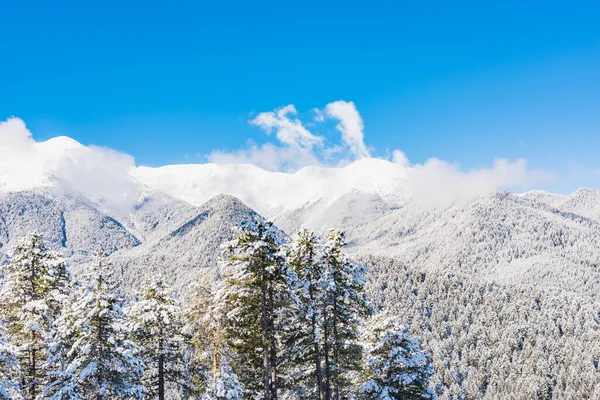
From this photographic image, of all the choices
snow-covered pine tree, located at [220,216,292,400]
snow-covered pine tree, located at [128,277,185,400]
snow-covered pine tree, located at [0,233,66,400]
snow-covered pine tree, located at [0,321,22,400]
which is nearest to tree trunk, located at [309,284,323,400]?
snow-covered pine tree, located at [220,216,292,400]

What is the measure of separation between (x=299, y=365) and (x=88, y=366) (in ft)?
41.0

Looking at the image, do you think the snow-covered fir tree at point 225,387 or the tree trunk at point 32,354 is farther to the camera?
the tree trunk at point 32,354

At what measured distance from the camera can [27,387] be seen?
2645 cm

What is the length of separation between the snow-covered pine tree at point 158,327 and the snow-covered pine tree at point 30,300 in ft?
17.0

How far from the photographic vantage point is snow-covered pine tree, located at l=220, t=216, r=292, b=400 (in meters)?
22.3

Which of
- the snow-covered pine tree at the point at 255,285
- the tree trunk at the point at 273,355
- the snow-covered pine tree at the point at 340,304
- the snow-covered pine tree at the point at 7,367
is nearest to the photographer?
the snow-covered pine tree at the point at 7,367

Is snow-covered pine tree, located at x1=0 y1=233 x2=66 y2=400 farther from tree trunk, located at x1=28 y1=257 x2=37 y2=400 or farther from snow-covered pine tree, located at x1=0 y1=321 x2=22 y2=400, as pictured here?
snow-covered pine tree, located at x1=0 y1=321 x2=22 y2=400

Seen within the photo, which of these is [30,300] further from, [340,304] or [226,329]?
[340,304]

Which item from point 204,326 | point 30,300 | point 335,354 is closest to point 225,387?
point 204,326

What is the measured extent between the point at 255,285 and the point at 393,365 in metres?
13.9

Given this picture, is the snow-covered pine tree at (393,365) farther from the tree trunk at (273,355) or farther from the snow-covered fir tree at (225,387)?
the snow-covered fir tree at (225,387)

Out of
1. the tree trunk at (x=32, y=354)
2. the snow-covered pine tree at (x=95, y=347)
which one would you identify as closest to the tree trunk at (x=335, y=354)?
the snow-covered pine tree at (x=95, y=347)

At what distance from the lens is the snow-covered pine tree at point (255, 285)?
22.3 m

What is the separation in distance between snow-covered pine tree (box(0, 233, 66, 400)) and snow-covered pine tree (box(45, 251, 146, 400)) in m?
3.28
